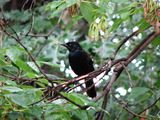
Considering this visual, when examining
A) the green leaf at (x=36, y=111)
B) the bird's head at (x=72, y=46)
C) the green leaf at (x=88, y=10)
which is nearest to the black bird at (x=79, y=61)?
the bird's head at (x=72, y=46)

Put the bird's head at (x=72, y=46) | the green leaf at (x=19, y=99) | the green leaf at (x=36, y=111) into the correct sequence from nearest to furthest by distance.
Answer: the green leaf at (x=19, y=99), the green leaf at (x=36, y=111), the bird's head at (x=72, y=46)

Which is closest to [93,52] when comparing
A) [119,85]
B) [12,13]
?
[119,85]

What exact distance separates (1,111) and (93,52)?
4.08 m

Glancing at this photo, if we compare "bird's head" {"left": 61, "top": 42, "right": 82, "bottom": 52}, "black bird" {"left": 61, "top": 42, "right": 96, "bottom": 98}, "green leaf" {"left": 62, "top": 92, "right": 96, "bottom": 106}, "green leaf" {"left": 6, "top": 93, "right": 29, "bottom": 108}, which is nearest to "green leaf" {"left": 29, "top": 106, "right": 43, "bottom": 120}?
"green leaf" {"left": 6, "top": 93, "right": 29, "bottom": 108}

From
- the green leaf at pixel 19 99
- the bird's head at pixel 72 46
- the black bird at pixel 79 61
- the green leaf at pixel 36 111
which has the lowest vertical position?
the black bird at pixel 79 61

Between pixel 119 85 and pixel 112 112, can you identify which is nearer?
pixel 112 112

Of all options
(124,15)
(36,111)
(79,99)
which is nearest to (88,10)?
(124,15)

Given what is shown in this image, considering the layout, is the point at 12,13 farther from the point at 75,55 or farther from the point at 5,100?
the point at 5,100

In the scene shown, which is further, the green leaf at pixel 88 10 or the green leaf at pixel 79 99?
the green leaf at pixel 88 10

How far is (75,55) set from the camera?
6.10 meters

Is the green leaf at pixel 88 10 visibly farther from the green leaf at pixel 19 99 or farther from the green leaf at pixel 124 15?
the green leaf at pixel 19 99

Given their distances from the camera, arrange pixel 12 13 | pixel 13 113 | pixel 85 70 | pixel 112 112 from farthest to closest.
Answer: pixel 12 13, pixel 85 70, pixel 112 112, pixel 13 113

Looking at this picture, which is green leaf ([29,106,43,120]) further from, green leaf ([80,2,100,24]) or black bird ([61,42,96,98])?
black bird ([61,42,96,98])

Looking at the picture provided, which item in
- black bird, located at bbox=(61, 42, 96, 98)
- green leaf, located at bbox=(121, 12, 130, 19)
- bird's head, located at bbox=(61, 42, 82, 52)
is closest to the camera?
green leaf, located at bbox=(121, 12, 130, 19)
